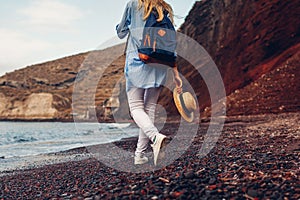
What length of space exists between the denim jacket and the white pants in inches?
4.5

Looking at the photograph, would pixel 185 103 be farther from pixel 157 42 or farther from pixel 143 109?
pixel 157 42

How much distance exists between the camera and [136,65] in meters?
4.14

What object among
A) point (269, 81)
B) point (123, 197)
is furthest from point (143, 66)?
point (269, 81)

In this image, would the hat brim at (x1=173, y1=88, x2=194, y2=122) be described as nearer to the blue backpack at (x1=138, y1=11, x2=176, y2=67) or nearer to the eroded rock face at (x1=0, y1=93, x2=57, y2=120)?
the blue backpack at (x1=138, y1=11, x2=176, y2=67)

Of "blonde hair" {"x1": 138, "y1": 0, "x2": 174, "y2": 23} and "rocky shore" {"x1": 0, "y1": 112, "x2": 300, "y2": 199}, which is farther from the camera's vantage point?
"blonde hair" {"x1": 138, "y1": 0, "x2": 174, "y2": 23}

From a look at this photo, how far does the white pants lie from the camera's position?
4141 millimetres

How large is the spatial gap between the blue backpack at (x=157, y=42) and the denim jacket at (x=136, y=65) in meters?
0.07

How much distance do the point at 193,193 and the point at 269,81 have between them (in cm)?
1404

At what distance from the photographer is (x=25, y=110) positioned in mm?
78875

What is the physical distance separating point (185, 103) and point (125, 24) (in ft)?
3.57

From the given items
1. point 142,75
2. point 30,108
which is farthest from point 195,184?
point 30,108

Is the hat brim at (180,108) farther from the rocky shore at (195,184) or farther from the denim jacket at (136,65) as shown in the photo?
the rocky shore at (195,184)

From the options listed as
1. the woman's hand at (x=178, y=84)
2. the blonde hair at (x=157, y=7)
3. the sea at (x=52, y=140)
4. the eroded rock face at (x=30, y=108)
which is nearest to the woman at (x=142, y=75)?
the blonde hair at (x=157, y=7)

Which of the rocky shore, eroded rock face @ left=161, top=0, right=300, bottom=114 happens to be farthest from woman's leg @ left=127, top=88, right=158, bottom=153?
eroded rock face @ left=161, top=0, right=300, bottom=114
